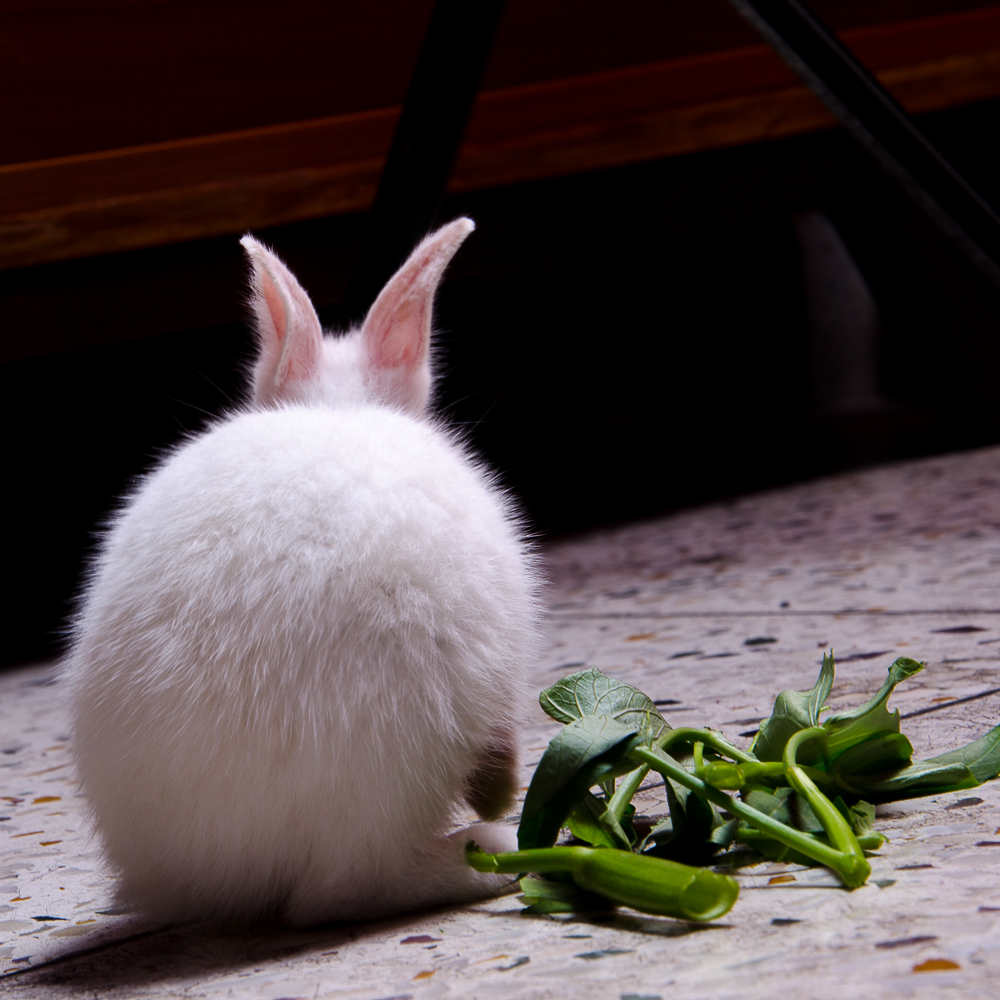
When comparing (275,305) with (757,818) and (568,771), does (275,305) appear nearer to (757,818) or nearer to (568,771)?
(568,771)

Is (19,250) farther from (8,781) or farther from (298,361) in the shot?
(298,361)

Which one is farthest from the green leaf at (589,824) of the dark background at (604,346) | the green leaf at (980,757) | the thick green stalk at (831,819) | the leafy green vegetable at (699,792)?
the dark background at (604,346)

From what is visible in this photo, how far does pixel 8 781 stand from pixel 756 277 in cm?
334

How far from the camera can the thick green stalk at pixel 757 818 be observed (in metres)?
0.83

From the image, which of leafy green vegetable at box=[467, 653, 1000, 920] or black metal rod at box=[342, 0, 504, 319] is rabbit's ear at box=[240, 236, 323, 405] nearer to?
leafy green vegetable at box=[467, 653, 1000, 920]

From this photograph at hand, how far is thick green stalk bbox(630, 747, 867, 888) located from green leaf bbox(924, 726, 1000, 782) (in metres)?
0.21

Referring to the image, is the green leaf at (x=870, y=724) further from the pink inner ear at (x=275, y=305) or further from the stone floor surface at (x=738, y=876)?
the pink inner ear at (x=275, y=305)

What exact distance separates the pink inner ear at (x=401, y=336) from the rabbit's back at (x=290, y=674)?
251 millimetres

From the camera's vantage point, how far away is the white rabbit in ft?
2.92

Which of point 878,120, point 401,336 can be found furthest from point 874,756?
point 878,120

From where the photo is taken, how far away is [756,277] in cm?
425

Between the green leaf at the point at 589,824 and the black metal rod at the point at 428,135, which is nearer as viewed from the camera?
the green leaf at the point at 589,824

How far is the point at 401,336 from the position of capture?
3.97 feet

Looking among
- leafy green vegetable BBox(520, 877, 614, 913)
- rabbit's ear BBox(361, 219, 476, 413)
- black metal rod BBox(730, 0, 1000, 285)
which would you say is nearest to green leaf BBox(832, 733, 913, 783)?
leafy green vegetable BBox(520, 877, 614, 913)
